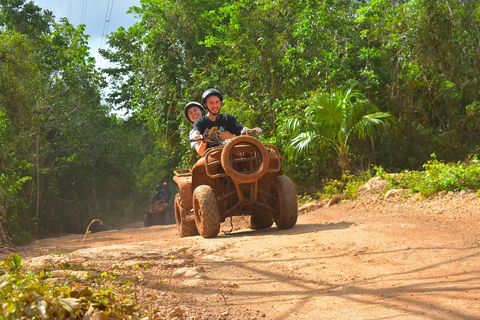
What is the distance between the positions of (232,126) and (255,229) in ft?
5.28

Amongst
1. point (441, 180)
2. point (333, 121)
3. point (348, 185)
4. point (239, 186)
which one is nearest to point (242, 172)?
point (239, 186)

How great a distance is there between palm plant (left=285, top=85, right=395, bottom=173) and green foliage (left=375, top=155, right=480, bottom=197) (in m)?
1.63

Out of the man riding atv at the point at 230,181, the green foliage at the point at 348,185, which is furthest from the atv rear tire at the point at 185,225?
the green foliage at the point at 348,185

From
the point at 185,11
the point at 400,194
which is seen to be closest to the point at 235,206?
the point at 400,194

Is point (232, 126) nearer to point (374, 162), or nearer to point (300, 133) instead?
point (300, 133)

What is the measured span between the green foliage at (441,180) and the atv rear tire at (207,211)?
10.7 ft

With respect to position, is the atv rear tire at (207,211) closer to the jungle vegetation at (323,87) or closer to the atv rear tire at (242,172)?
the atv rear tire at (242,172)

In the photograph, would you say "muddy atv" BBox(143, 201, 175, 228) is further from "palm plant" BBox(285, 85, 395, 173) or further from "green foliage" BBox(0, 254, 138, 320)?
"green foliage" BBox(0, 254, 138, 320)

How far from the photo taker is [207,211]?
244 inches

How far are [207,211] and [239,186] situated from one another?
53cm

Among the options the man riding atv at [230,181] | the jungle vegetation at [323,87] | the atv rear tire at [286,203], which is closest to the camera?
the man riding atv at [230,181]

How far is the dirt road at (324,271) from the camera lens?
3.08 m

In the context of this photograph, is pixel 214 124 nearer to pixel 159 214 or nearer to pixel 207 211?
pixel 207 211

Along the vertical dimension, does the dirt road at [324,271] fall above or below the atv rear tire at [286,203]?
below
